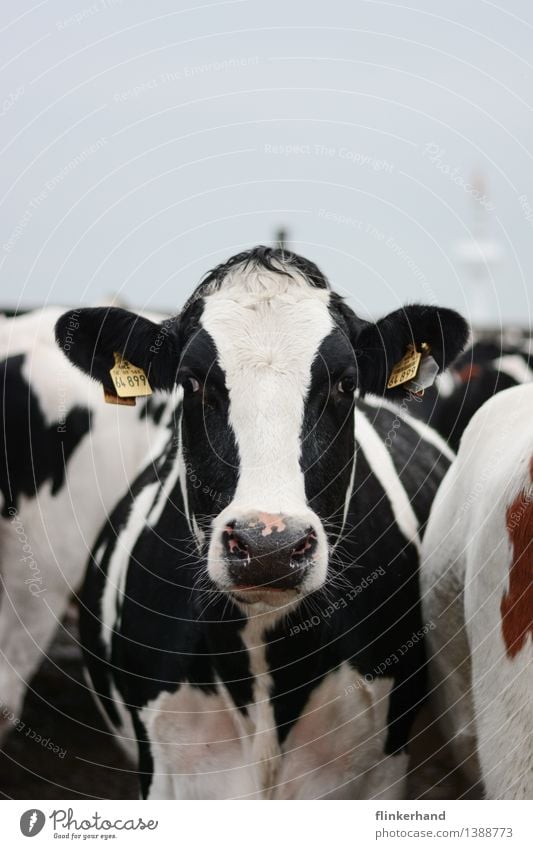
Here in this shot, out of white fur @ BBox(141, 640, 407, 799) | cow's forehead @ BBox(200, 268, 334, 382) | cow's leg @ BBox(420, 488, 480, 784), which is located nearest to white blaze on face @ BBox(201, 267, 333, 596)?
cow's forehead @ BBox(200, 268, 334, 382)

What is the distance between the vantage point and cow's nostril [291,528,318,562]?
3.42 m

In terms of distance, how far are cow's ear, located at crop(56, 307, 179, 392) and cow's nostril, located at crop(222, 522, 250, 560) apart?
987 millimetres

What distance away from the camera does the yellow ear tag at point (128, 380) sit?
169 inches

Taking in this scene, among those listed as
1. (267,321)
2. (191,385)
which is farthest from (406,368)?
(191,385)

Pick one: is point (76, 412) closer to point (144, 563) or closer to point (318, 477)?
point (144, 563)

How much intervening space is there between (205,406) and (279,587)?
731 millimetres

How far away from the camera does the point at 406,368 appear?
4285 millimetres

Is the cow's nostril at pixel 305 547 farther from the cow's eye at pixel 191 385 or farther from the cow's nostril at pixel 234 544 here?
the cow's eye at pixel 191 385

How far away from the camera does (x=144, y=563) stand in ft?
15.3

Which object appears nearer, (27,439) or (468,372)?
(27,439)

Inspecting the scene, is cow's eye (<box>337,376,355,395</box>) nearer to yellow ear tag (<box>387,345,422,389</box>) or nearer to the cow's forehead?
the cow's forehead
